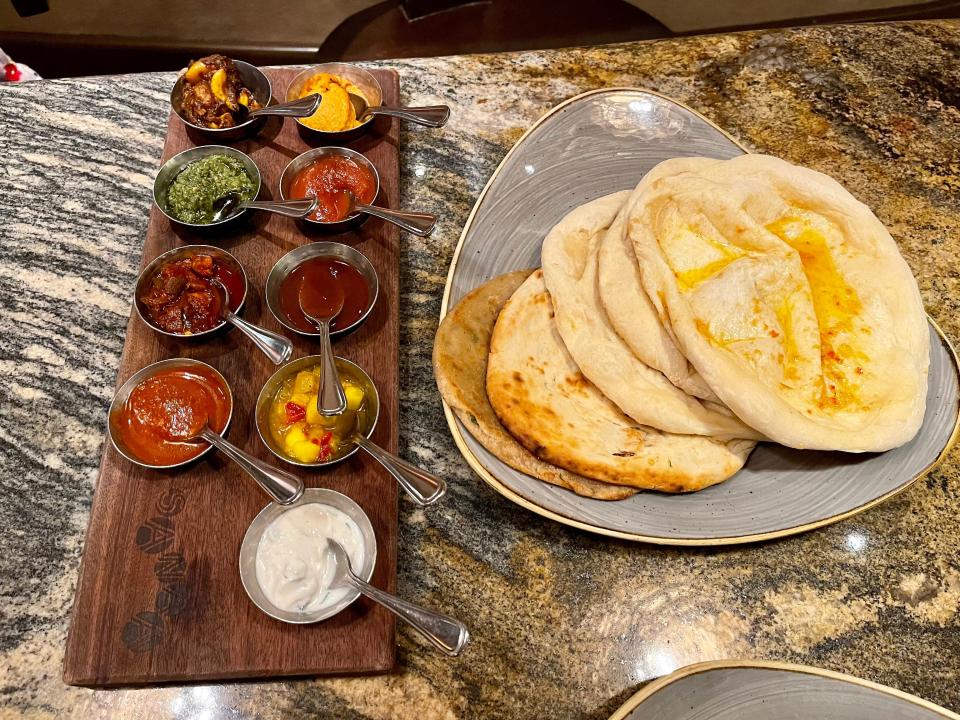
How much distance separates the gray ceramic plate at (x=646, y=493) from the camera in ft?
5.33

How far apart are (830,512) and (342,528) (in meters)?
1.23

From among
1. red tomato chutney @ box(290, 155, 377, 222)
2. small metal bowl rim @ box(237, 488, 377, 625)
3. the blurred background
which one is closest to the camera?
small metal bowl rim @ box(237, 488, 377, 625)

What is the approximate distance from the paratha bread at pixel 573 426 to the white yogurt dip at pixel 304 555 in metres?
0.49

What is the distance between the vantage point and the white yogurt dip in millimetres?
1529

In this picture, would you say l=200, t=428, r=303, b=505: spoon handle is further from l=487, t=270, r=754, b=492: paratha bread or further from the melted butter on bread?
the melted butter on bread

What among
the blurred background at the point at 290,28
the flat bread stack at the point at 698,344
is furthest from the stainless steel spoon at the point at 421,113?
the blurred background at the point at 290,28

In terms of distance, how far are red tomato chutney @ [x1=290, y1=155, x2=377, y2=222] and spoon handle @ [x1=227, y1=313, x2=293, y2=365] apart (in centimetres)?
48

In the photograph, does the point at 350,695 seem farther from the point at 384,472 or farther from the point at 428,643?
the point at 384,472

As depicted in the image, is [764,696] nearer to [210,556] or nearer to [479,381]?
[479,381]

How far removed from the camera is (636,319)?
1.63m

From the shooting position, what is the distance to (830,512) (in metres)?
1.64

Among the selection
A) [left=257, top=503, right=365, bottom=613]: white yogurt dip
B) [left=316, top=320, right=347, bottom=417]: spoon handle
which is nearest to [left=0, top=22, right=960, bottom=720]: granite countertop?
[left=257, top=503, right=365, bottom=613]: white yogurt dip

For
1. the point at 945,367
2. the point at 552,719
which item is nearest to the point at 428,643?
the point at 552,719

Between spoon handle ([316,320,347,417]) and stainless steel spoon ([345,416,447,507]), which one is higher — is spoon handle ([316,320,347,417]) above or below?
above
